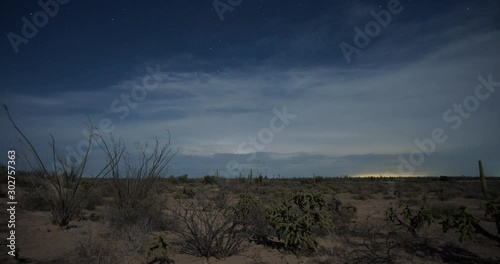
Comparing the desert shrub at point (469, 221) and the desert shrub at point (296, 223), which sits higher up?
the desert shrub at point (469, 221)

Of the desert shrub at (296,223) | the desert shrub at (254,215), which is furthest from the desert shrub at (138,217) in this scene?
the desert shrub at (296,223)

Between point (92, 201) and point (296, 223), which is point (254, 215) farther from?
point (92, 201)

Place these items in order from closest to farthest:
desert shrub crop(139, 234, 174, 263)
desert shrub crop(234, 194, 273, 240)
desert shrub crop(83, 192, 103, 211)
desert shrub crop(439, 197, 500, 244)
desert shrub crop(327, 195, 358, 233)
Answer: desert shrub crop(439, 197, 500, 244), desert shrub crop(139, 234, 174, 263), desert shrub crop(234, 194, 273, 240), desert shrub crop(327, 195, 358, 233), desert shrub crop(83, 192, 103, 211)

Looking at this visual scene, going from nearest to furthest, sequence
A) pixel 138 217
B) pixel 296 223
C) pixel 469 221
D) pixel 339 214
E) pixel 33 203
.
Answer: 1. pixel 469 221
2. pixel 296 223
3. pixel 138 217
4. pixel 339 214
5. pixel 33 203

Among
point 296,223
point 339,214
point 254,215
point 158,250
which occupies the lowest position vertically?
point 158,250

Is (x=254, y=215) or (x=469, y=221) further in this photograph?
(x=254, y=215)

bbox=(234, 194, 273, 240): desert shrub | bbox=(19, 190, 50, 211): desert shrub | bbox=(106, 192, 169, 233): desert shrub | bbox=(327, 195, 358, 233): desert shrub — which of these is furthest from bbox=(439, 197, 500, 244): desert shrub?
bbox=(19, 190, 50, 211): desert shrub

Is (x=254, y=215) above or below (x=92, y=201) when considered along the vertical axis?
above

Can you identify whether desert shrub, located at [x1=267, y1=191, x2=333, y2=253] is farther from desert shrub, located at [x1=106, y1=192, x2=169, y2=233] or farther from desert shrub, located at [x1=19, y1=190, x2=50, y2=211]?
→ desert shrub, located at [x1=19, y1=190, x2=50, y2=211]

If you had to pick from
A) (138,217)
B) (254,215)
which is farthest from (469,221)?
(138,217)

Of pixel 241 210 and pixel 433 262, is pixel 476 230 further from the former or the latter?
pixel 241 210

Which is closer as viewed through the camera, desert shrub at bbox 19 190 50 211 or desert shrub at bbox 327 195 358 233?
desert shrub at bbox 327 195 358 233

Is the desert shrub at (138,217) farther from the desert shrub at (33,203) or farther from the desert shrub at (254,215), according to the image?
the desert shrub at (33,203)

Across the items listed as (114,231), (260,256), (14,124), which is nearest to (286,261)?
(260,256)
